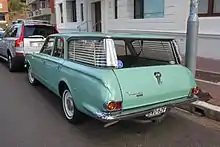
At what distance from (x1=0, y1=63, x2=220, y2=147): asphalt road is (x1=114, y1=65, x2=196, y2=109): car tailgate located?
2.00ft

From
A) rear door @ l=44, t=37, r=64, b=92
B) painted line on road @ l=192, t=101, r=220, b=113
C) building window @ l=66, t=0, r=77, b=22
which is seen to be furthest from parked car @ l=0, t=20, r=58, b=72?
building window @ l=66, t=0, r=77, b=22

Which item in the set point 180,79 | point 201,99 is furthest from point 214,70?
point 180,79

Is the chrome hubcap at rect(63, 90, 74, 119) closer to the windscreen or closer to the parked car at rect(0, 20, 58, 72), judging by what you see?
the parked car at rect(0, 20, 58, 72)

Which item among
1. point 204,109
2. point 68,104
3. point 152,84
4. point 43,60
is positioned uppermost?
point 43,60

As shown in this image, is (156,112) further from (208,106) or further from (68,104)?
(68,104)

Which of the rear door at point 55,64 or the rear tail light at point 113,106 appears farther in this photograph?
the rear door at point 55,64

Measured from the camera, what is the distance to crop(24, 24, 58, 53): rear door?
30.8ft

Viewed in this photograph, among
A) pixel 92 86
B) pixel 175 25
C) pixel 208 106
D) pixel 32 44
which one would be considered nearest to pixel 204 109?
pixel 208 106

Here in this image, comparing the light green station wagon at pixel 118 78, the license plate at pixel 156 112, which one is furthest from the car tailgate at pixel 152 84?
the license plate at pixel 156 112

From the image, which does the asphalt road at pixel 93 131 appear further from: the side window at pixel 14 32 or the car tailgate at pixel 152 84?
the side window at pixel 14 32

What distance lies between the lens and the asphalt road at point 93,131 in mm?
4098

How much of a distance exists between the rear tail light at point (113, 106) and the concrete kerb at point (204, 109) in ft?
7.23

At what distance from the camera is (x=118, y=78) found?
3.84m

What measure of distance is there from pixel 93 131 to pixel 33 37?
597cm
